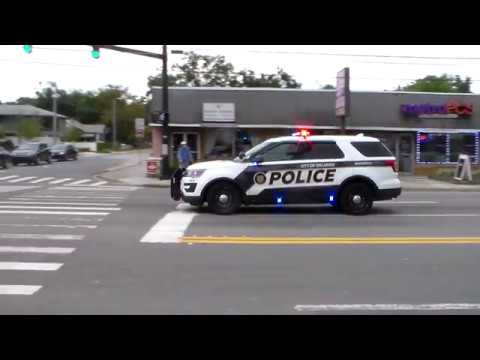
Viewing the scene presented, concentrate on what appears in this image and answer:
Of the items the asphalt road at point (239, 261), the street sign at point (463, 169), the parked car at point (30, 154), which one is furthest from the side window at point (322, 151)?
the parked car at point (30, 154)

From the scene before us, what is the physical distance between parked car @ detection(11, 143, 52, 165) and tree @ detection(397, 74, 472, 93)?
47.4 metres

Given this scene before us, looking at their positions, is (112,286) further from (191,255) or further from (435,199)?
(435,199)

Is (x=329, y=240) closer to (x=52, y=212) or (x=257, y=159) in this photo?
(x=257, y=159)

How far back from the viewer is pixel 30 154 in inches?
1479

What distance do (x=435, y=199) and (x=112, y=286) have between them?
12976mm

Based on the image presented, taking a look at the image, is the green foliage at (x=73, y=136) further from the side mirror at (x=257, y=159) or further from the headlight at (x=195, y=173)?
the side mirror at (x=257, y=159)

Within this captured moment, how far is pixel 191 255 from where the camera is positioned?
841cm

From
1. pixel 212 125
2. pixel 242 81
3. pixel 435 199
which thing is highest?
pixel 242 81

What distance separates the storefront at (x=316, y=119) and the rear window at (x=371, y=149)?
15.2 metres

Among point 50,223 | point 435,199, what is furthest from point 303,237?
point 435,199

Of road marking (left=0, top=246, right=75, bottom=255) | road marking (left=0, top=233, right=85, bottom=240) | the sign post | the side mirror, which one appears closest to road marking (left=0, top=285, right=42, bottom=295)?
road marking (left=0, top=246, right=75, bottom=255)

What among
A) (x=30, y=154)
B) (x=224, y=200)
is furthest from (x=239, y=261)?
(x=30, y=154)

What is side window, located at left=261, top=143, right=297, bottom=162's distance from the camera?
12977mm
